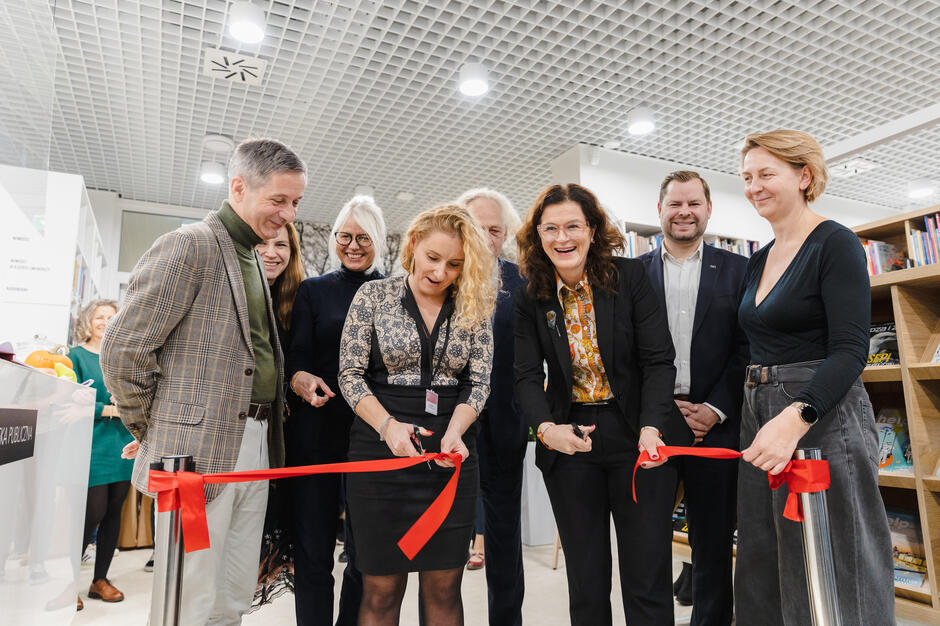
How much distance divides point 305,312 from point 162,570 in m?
1.05

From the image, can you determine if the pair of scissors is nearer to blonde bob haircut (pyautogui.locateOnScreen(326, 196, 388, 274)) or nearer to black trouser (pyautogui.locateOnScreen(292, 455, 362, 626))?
black trouser (pyautogui.locateOnScreen(292, 455, 362, 626))

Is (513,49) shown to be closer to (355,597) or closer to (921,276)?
(921,276)

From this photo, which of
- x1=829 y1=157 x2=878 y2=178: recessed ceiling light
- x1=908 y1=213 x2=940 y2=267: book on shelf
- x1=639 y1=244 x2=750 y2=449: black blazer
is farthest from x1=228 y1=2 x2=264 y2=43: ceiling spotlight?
x1=829 y1=157 x2=878 y2=178: recessed ceiling light

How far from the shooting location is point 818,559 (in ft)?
4.11

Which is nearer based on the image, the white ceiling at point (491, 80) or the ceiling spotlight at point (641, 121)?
the white ceiling at point (491, 80)

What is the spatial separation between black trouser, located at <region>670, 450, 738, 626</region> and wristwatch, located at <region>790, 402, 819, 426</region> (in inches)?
26.3

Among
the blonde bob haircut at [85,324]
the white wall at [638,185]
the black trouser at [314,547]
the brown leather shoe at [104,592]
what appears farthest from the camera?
the white wall at [638,185]

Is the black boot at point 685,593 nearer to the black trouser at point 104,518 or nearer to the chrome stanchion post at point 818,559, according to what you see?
the chrome stanchion post at point 818,559

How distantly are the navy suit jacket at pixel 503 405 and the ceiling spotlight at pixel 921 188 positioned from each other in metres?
6.46

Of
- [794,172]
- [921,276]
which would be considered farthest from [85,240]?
[921,276]

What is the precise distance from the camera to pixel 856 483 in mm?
1461

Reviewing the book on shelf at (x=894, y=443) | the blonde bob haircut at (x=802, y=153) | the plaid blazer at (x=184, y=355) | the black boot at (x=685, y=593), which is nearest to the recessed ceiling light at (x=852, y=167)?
the book on shelf at (x=894, y=443)

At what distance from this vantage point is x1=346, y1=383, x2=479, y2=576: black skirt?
1.62 meters

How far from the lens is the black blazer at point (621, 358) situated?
1.69 metres
